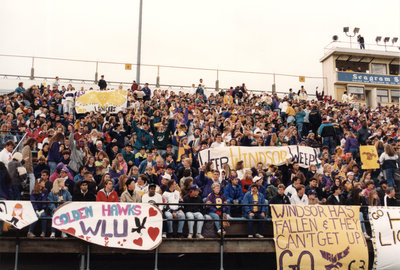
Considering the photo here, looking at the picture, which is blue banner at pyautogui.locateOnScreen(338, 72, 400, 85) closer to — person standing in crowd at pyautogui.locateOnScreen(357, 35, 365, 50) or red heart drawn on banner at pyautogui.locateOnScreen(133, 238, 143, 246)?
person standing in crowd at pyautogui.locateOnScreen(357, 35, 365, 50)

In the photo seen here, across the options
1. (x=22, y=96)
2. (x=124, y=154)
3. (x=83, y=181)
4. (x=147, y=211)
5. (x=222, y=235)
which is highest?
(x=22, y=96)

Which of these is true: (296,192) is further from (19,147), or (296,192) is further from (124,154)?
(19,147)

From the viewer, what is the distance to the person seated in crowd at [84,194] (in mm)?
9039

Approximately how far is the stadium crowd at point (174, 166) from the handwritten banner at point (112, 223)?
0.53m

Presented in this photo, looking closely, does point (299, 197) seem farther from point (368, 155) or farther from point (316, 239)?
point (368, 155)

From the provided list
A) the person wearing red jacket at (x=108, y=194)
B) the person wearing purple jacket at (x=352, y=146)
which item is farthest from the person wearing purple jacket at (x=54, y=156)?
the person wearing purple jacket at (x=352, y=146)

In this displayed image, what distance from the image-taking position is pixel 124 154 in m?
12.9

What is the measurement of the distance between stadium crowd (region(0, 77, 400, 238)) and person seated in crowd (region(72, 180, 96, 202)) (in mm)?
23

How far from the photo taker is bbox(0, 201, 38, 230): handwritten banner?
8073 mm

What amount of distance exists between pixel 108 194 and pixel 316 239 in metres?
4.97

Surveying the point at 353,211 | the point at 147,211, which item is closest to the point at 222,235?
the point at 147,211

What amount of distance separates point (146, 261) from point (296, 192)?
4381 mm

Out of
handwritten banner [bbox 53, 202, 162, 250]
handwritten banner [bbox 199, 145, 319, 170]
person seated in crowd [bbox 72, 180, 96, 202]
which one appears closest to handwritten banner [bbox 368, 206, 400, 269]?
handwritten banner [bbox 199, 145, 319, 170]

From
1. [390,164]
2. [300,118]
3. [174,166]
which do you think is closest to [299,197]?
[174,166]
